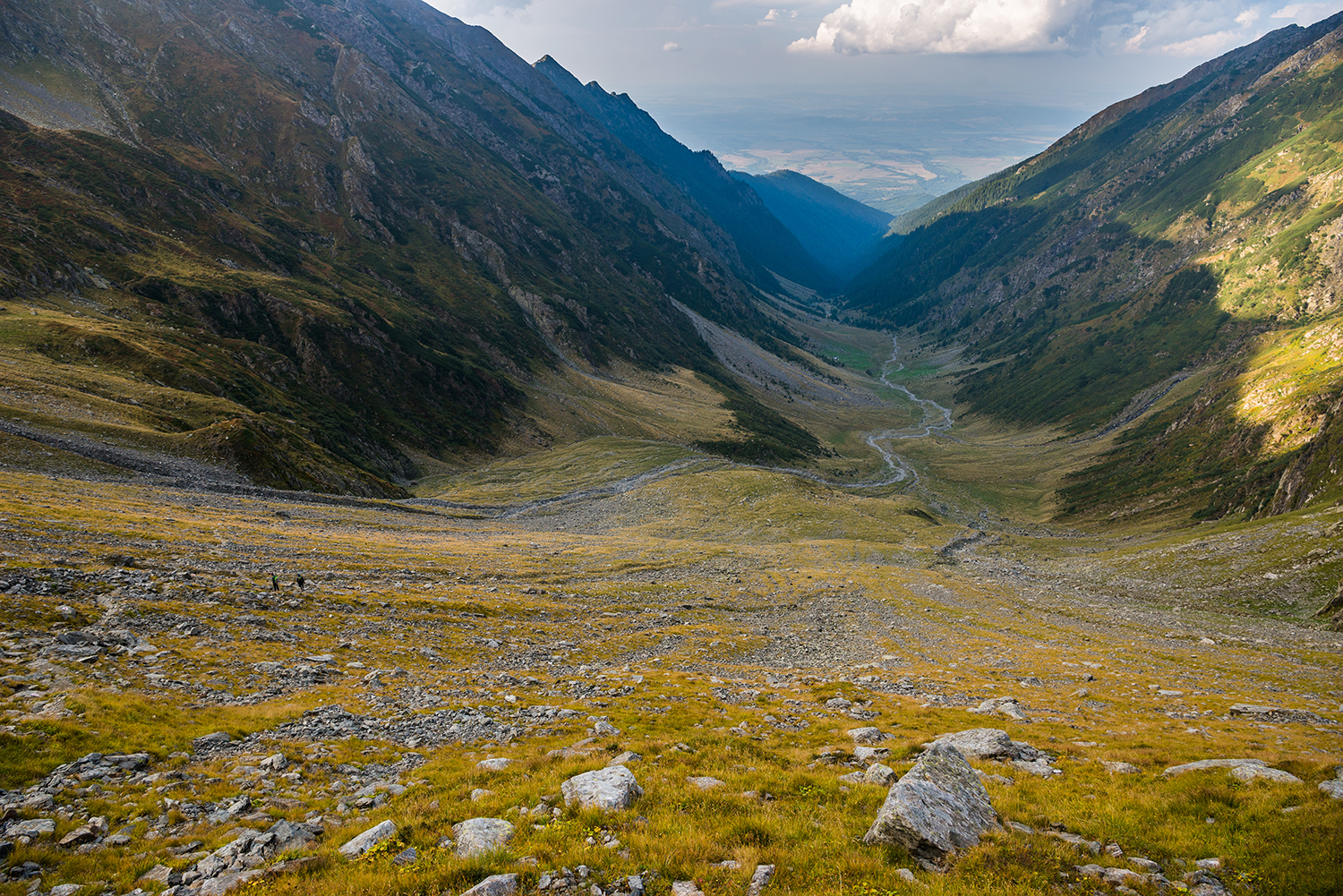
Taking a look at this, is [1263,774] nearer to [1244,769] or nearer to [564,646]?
[1244,769]

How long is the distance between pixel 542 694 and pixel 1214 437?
15778 cm

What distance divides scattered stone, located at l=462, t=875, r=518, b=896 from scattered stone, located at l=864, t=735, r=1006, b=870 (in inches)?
285

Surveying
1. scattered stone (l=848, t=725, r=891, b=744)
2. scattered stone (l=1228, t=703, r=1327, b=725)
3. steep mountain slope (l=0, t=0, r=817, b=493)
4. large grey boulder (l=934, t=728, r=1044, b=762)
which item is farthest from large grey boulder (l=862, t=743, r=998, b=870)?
steep mountain slope (l=0, t=0, r=817, b=493)

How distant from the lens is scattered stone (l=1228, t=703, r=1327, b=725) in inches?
1068

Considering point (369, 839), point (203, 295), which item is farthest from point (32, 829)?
point (203, 295)

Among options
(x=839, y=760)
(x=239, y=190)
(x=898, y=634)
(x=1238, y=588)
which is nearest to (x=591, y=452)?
(x=898, y=634)

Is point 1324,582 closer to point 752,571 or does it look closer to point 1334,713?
point 1334,713

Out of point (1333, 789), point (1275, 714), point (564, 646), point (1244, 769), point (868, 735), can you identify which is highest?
point (1333, 789)

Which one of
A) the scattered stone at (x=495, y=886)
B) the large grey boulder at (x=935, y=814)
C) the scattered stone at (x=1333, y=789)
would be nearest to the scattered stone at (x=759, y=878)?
the large grey boulder at (x=935, y=814)

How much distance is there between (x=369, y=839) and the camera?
1225 centimetres

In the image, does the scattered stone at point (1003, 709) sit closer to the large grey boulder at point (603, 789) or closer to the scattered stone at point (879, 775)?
the scattered stone at point (879, 775)

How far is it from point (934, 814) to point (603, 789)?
24.8 feet

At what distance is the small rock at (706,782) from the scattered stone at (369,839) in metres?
7.38

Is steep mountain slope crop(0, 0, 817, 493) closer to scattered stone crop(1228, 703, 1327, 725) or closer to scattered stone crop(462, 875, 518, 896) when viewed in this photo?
scattered stone crop(462, 875, 518, 896)
